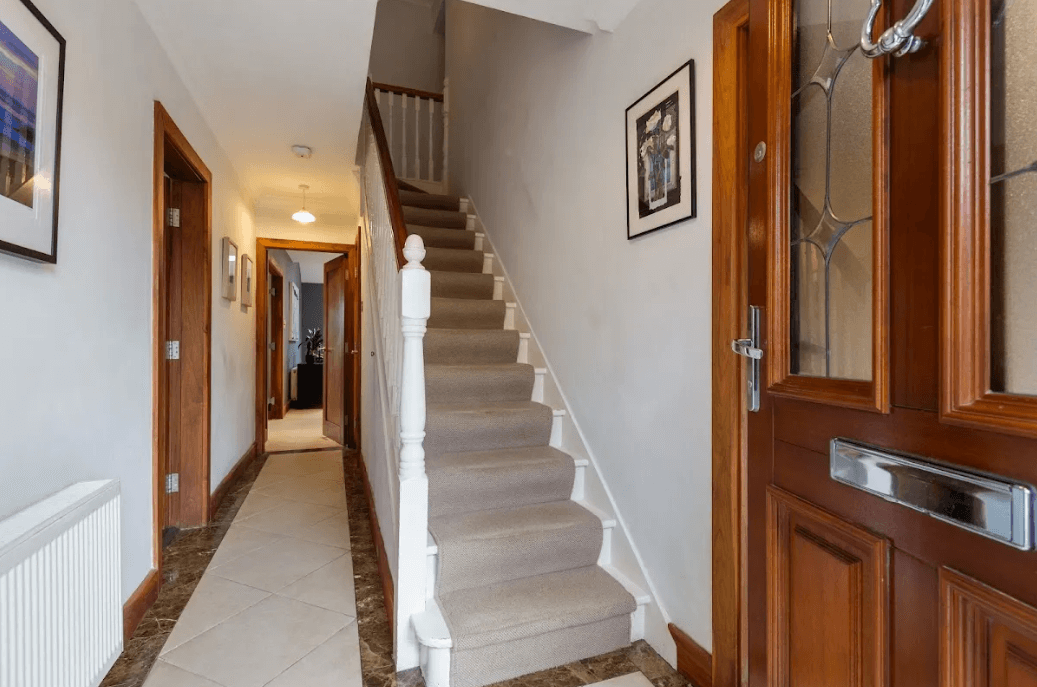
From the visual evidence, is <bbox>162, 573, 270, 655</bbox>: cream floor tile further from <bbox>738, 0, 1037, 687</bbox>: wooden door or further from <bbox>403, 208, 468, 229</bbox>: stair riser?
<bbox>403, 208, 468, 229</bbox>: stair riser

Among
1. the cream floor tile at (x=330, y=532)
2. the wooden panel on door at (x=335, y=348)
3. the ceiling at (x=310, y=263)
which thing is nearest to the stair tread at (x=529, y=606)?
the cream floor tile at (x=330, y=532)

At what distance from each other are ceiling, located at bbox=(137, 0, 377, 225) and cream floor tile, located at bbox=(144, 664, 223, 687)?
94.4 inches

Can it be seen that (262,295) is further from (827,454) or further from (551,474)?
(827,454)

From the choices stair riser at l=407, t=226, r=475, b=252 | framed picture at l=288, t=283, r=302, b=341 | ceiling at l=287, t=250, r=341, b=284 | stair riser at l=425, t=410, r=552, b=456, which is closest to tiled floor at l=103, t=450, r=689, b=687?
stair riser at l=425, t=410, r=552, b=456

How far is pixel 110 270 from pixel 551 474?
5.95ft

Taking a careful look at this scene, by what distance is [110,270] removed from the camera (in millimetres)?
1745

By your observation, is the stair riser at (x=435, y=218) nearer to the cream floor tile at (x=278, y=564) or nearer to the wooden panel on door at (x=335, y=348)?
the wooden panel on door at (x=335, y=348)

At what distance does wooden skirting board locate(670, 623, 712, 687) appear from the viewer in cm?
151

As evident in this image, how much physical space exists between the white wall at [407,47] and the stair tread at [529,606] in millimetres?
→ 5406

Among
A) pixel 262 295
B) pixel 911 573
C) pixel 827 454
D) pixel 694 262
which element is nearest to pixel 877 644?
pixel 911 573

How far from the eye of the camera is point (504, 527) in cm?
195

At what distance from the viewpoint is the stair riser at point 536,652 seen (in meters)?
1.59

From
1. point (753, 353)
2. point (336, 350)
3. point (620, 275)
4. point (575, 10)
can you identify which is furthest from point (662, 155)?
point (336, 350)

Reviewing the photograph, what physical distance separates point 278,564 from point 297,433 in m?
3.83
